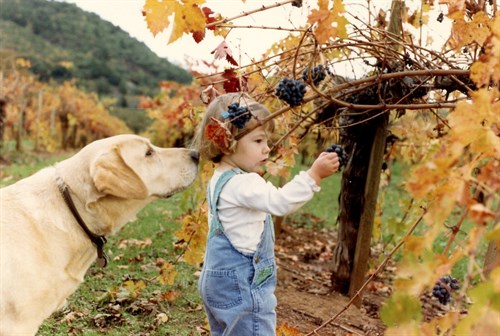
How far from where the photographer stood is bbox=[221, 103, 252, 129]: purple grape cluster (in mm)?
2494

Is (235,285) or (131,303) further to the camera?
(131,303)

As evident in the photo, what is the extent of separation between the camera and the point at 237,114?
8.22 ft

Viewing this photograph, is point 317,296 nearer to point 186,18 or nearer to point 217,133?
point 217,133

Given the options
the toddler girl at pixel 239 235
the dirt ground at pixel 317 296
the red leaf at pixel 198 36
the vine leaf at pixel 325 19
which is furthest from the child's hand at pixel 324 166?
the red leaf at pixel 198 36

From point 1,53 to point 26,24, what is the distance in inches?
1628

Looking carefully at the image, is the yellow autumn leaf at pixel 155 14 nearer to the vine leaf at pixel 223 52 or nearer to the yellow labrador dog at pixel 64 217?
the vine leaf at pixel 223 52

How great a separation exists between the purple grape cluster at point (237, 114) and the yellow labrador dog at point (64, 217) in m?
0.77

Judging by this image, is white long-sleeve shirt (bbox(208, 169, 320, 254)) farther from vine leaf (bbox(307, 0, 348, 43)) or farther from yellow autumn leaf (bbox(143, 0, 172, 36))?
yellow autumn leaf (bbox(143, 0, 172, 36))

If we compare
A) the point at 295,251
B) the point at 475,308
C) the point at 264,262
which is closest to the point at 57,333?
the point at 264,262

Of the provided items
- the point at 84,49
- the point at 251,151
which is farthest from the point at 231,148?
the point at 84,49

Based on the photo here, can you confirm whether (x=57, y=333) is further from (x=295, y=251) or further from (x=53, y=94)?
(x=53, y=94)

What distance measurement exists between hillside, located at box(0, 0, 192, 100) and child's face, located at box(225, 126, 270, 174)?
4666 cm

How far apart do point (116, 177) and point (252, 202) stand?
0.84m

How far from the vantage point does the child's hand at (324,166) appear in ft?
7.84
